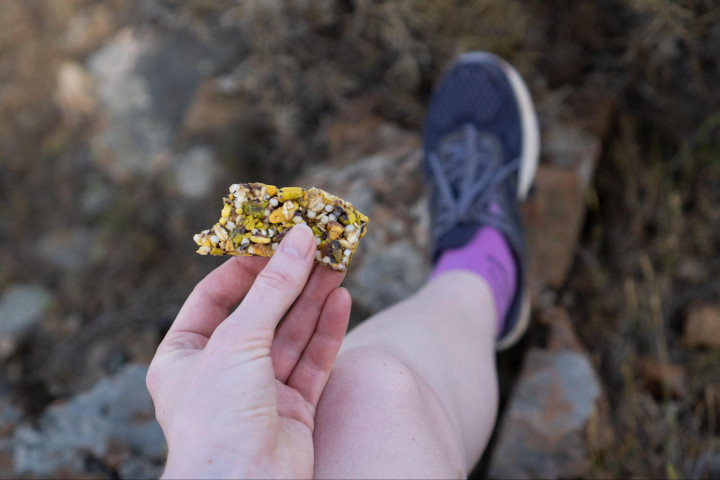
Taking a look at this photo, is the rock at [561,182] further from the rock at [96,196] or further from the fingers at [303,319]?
the rock at [96,196]

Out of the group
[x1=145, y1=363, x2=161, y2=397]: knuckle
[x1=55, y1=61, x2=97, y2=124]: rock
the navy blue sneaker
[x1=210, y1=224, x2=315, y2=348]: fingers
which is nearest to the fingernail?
[x1=210, y1=224, x2=315, y2=348]: fingers

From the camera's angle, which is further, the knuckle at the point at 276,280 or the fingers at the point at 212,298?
the fingers at the point at 212,298

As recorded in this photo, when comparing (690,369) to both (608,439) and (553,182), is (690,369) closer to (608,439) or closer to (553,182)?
(608,439)

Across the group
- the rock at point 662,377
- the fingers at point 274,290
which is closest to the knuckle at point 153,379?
the fingers at point 274,290

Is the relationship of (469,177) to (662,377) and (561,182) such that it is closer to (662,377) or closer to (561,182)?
(561,182)

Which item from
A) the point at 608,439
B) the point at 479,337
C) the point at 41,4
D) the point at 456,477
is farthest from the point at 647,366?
the point at 41,4

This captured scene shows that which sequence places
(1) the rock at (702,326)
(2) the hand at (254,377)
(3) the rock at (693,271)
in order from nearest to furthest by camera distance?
(2) the hand at (254,377) → (1) the rock at (702,326) → (3) the rock at (693,271)

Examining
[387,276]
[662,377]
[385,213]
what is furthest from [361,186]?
[662,377]
